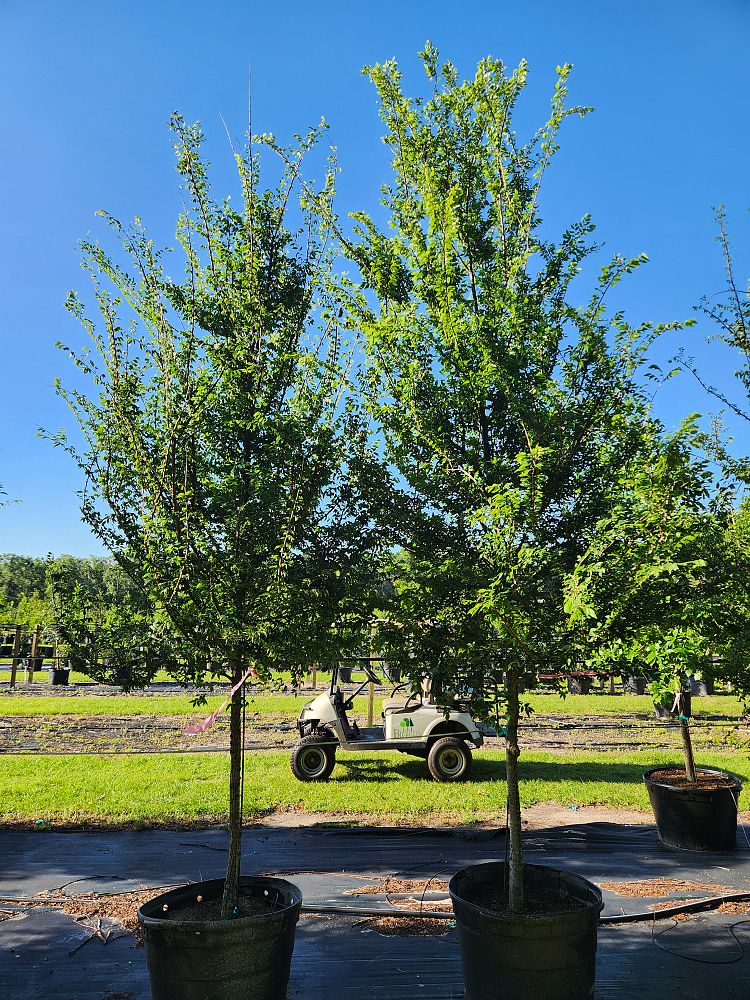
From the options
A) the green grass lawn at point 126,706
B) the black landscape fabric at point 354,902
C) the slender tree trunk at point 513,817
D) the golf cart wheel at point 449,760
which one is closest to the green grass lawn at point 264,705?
the green grass lawn at point 126,706

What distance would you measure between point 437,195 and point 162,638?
367 centimetres

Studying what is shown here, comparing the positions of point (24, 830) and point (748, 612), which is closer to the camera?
point (748, 612)

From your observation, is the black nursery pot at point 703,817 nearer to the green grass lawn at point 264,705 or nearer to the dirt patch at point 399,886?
the dirt patch at point 399,886

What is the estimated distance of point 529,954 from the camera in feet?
12.9

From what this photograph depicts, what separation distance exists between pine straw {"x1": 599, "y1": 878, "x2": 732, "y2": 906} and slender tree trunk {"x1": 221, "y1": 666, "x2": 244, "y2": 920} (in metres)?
3.52

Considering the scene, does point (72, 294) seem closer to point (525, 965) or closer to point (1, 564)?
point (525, 965)

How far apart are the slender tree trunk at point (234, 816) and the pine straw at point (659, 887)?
352cm

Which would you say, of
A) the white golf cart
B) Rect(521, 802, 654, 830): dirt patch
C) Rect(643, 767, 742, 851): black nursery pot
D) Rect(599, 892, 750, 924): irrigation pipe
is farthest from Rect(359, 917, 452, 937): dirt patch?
the white golf cart

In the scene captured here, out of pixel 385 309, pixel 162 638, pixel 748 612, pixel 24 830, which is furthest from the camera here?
pixel 24 830

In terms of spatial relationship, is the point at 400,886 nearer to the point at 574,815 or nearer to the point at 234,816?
the point at 234,816

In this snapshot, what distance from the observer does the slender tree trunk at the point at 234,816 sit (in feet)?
14.4

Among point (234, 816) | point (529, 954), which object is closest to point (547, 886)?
point (529, 954)

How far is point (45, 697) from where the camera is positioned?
873 inches

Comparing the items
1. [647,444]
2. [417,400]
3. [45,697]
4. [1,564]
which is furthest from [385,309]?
[1,564]
